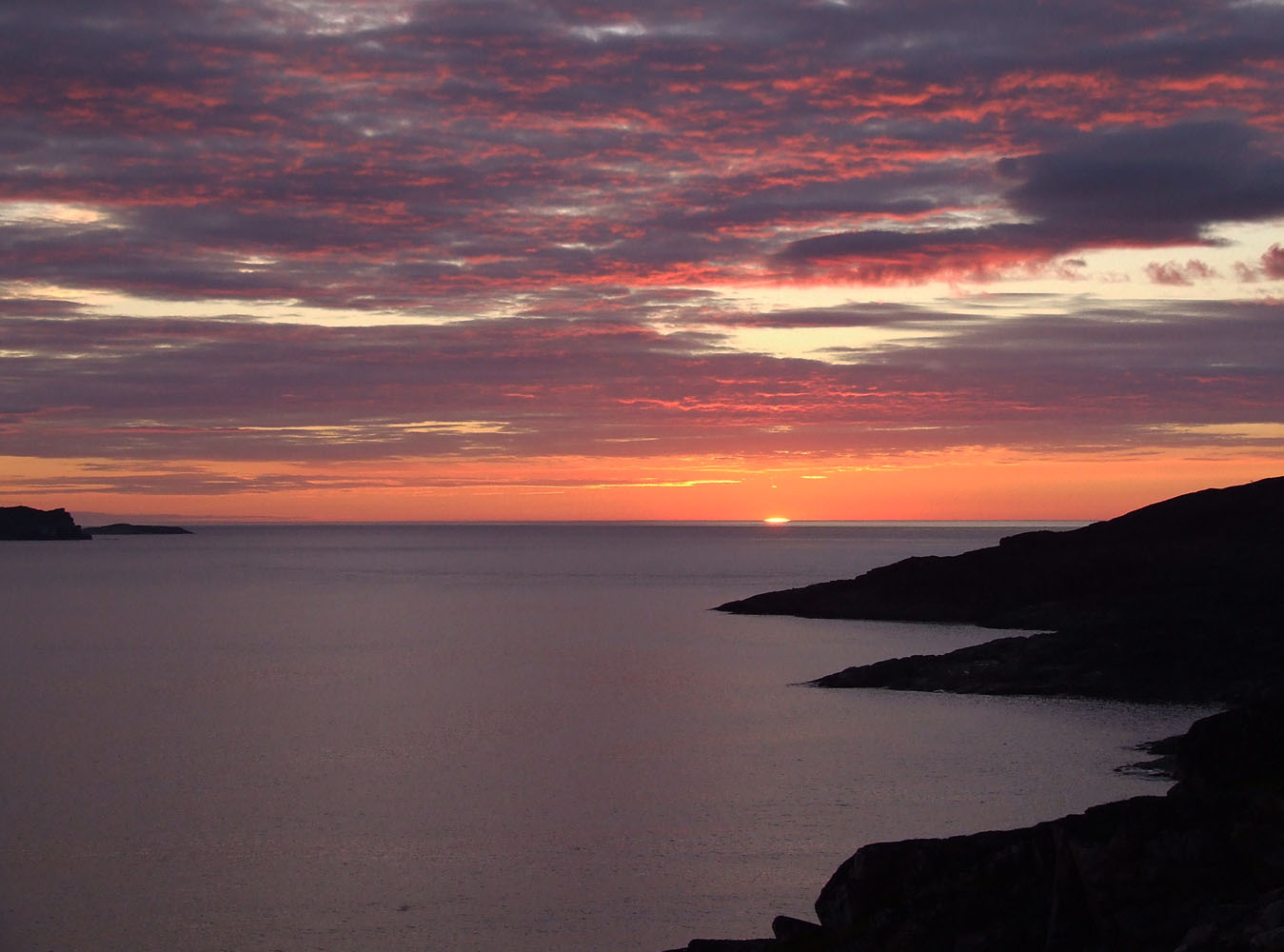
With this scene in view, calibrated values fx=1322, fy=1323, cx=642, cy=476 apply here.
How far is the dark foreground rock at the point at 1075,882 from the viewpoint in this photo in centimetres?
2078

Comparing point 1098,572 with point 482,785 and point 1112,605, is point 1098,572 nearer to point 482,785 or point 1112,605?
point 1112,605

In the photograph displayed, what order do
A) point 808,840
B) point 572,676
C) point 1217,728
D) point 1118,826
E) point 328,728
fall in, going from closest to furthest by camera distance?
point 1118,826
point 1217,728
point 808,840
point 328,728
point 572,676

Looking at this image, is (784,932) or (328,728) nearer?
(784,932)

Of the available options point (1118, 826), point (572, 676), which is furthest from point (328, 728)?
point (1118, 826)

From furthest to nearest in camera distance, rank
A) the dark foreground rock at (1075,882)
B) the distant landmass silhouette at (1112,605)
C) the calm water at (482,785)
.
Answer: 1. the distant landmass silhouette at (1112,605)
2. the calm water at (482,785)
3. the dark foreground rock at (1075,882)

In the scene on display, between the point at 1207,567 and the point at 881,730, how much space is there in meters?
44.7

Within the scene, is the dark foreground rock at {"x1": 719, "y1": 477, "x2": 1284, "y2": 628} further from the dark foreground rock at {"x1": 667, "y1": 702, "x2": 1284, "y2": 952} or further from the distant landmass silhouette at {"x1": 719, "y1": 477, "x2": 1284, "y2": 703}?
the dark foreground rock at {"x1": 667, "y1": 702, "x2": 1284, "y2": 952}

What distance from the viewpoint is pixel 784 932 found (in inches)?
936

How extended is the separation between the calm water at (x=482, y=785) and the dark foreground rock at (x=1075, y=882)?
8.55 metres

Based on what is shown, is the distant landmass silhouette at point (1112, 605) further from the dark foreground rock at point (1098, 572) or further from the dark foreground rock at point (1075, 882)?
the dark foreground rock at point (1075, 882)

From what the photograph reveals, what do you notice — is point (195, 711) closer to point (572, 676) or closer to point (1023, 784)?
point (572, 676)

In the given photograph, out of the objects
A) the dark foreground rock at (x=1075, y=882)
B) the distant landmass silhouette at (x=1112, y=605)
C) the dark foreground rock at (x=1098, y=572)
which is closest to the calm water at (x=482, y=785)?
the distant landmass silhouette at (x=1112, y=605)

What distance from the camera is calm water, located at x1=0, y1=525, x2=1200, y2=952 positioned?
1284 inches

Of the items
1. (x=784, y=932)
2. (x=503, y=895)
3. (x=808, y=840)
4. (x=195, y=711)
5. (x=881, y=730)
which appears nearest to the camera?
(x=784, y=932)
